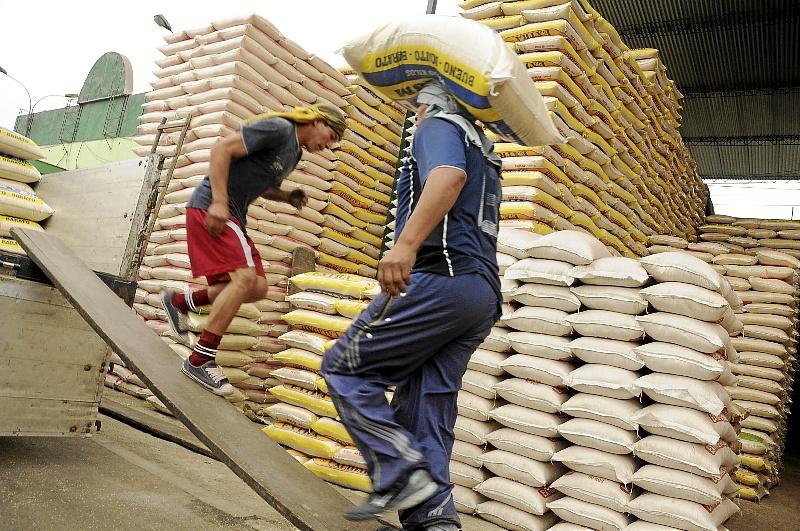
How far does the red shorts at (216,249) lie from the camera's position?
275 cm

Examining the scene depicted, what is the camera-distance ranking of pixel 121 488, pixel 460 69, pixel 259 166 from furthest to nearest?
pixel 259 166
pixel 121 488
pixel 460 69

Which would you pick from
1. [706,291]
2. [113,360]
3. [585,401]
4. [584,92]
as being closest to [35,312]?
[113,360]

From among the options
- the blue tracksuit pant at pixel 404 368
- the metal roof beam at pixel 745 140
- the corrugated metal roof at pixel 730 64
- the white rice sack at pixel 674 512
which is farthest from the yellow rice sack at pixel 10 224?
the metal roof beam at pixel 745 140

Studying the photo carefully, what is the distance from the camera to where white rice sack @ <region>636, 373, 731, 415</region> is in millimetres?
3076

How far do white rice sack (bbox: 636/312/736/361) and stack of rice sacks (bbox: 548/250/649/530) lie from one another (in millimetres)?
65

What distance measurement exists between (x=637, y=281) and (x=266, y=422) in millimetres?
3006

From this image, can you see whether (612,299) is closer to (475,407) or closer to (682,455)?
(682,455)

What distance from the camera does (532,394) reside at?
137 inches

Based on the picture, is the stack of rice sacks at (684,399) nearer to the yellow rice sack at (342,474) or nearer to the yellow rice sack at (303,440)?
the yellow rice sack at (342,474)

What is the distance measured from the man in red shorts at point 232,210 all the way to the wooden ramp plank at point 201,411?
20 cm

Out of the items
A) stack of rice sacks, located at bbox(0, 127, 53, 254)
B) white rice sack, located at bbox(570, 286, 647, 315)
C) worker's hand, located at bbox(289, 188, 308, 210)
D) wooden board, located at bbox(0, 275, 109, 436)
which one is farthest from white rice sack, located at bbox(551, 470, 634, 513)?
stack of rice sacks, located at bbox(0, 127, 53, 254)

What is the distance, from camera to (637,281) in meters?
3.43

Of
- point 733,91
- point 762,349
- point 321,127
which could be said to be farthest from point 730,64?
point 321,127

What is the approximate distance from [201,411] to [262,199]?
3.43 meters
